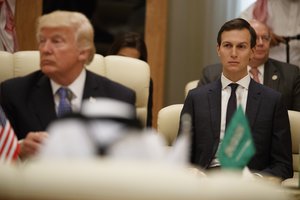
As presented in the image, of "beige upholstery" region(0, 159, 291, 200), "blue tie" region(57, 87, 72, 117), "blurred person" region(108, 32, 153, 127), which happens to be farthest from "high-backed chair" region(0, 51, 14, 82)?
"beige upholstery" region(0, 159, 291, 200)

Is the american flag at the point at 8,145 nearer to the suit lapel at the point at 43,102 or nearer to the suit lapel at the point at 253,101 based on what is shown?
the suit lapel at the point at 43,102

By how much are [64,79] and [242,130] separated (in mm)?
878

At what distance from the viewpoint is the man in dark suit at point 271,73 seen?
12.3 ft

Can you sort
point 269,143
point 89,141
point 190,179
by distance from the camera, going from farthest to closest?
point 269,143, point 89,141, point 190,179

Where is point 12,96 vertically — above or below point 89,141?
below

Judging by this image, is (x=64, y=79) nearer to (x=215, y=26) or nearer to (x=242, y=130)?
(x=242, y=130)

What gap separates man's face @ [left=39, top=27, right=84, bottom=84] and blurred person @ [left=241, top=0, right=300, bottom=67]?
2289mm

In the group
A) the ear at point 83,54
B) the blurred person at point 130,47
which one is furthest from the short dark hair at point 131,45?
the ear at point 83,54

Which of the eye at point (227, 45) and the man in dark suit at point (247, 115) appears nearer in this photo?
the man in dark suit at point (247, 115)

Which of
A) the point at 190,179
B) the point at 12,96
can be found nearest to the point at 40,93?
the point at 12,96

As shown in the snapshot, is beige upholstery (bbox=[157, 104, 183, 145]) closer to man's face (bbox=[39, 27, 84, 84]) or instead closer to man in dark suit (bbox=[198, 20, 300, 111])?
man in dark suit (bbox=[198, 20, 300, 111])

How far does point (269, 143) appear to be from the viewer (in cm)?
299

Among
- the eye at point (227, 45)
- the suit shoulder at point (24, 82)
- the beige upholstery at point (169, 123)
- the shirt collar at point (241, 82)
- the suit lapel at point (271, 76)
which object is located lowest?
the beige upholstery at point (169, 123)

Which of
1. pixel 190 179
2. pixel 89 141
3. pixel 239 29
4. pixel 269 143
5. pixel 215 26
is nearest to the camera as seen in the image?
pixel 190 179
